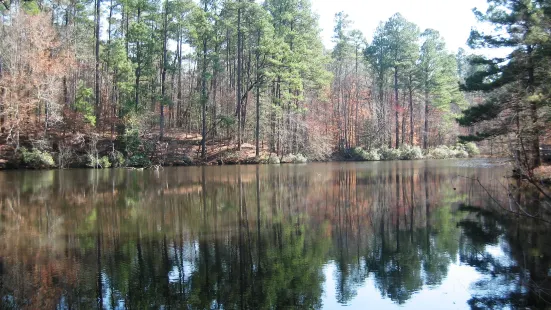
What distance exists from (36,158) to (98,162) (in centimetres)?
445

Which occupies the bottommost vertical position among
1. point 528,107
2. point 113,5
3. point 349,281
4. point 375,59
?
point 349,281

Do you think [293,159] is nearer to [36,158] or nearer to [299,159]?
[299,159]

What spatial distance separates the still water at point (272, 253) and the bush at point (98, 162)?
1933cm

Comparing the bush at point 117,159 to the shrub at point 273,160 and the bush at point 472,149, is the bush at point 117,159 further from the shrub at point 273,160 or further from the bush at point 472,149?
the bush at point 472,149

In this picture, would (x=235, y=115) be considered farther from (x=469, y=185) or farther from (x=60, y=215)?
(x=60, y=215)

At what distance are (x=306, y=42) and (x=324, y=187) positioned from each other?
28547 millimetres

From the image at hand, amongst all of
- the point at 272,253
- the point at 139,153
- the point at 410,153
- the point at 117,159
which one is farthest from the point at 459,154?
the point at 272,253

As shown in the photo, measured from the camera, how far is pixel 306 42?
45.9 m

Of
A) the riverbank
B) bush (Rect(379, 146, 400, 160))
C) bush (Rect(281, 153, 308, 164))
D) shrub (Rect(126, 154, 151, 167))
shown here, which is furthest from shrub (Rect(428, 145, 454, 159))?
shrub (Rect(126, 154, 151, 167))

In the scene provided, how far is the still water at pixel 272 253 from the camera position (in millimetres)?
6746

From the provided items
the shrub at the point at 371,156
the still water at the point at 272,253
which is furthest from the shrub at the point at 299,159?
the still water at the point at 272,253

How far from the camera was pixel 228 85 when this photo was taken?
50219 mm

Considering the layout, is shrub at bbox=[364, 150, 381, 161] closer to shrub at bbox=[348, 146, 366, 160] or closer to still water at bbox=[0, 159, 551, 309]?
shrub at bbox=[348, 146, 366, 160]

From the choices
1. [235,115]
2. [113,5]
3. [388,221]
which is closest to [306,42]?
[235,115]
